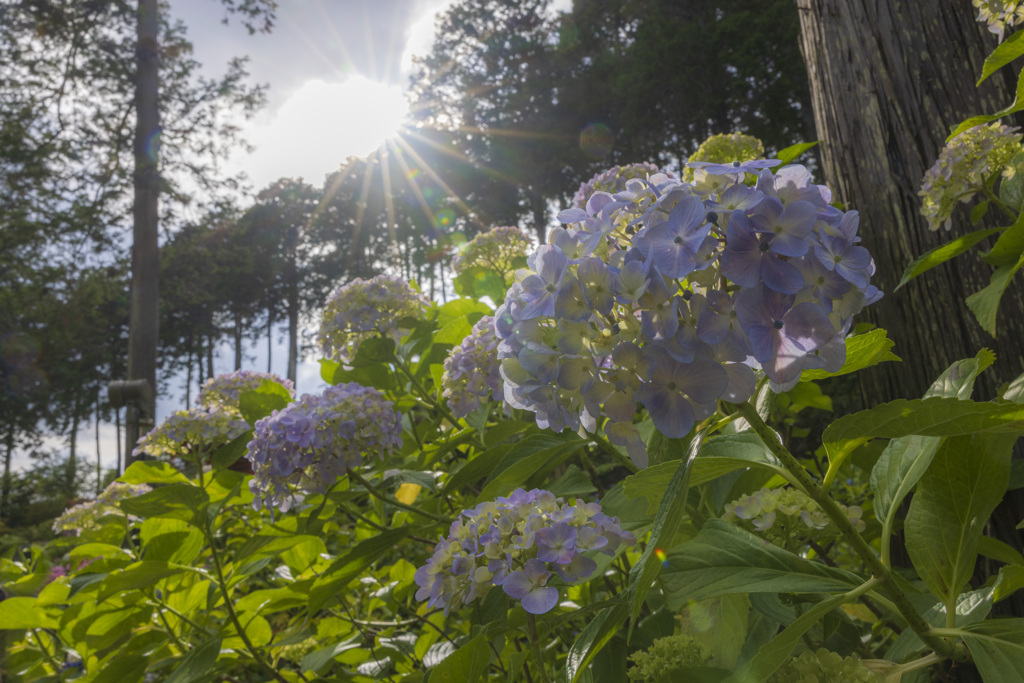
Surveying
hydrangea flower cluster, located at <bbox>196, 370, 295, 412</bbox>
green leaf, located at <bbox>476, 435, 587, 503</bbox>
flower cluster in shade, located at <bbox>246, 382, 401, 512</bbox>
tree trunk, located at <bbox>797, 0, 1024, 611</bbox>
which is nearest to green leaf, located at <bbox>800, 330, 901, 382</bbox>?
green leaf, located at <bbox>476, 435, 587, 503</bbox>

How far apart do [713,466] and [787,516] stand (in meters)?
0.61

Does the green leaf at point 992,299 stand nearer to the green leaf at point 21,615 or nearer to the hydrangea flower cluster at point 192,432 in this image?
the hydrangea flower cluster at point 192,432

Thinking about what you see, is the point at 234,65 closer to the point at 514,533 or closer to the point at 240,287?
the point at 514,533

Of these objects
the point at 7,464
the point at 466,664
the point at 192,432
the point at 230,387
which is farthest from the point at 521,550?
the point at 7,464

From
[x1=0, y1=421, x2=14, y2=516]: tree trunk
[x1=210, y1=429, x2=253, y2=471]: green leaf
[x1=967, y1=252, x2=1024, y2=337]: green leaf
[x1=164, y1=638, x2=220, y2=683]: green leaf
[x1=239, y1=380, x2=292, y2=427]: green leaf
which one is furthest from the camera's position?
[x1=0, y1=421, x2=14, y2=516]: tree trunk

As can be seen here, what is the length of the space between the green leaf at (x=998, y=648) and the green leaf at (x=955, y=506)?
0.28 ft

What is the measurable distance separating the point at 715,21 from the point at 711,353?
21.2 m

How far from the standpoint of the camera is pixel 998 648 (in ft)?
2.66

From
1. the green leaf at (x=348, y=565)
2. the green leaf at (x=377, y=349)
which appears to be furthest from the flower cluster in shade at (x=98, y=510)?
the green leaf at (x=348, y=565)

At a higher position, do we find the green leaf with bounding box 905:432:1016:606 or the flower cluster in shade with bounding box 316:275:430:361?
the flower cluster in shade with bounding box 316:275:430:361

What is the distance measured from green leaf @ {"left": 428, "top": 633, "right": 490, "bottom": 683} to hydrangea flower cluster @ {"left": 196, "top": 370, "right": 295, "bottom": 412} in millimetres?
1883

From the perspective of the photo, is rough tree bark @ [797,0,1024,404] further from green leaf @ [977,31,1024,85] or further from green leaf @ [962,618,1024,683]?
green leaf @ [962,618,1024,683]

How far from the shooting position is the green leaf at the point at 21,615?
6.77 feet

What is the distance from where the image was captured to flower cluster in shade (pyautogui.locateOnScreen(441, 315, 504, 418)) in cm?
145
